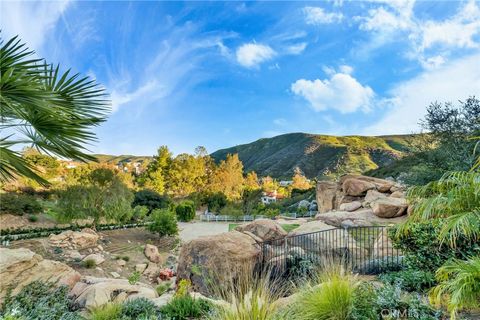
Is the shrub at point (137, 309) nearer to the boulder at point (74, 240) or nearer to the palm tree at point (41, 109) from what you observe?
the palm tree at point (41, 109)

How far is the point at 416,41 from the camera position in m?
9.97

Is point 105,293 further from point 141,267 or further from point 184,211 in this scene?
point 184,211

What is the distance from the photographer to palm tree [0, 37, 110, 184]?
341cm

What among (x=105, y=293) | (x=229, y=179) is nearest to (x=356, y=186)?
(x=105, y=293)

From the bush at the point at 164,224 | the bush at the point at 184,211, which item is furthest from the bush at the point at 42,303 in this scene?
the bush at the point at 184,211

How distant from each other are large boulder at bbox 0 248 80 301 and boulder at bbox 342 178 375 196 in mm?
15953

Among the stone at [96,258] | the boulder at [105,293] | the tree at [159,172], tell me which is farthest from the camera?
the tree at [159,172]

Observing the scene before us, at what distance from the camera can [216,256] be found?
7781 mm

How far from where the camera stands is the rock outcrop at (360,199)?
46.0 ft

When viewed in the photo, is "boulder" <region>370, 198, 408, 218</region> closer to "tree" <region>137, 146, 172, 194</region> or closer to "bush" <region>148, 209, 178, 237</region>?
"bush" <region>148, 209, 178, 237</region>

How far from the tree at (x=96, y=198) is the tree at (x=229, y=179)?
69.5 feet

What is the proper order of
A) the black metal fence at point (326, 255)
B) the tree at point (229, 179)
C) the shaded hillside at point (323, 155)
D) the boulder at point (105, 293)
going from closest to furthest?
the boulder at point (105, 293), the black metal fence at point (326, 255), the tree at point (229, 179), the shaded hillside at point (323, 155)

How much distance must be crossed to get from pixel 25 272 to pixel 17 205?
52.2 feet

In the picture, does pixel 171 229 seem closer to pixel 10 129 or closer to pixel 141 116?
pixel 141 116
